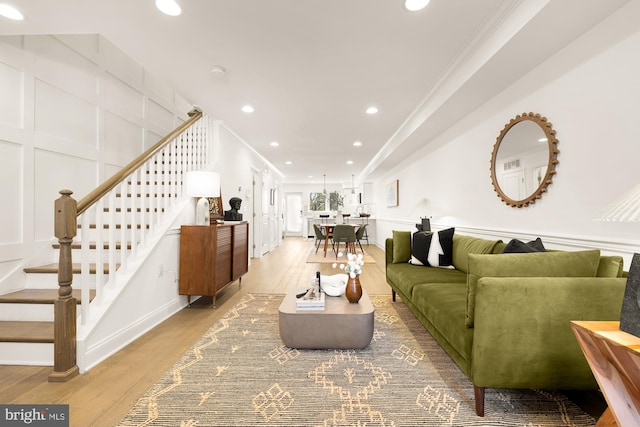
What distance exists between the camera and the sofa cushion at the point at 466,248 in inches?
98.0

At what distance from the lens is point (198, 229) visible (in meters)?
3.06

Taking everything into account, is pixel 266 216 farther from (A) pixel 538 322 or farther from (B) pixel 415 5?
(A) pixel 538 322

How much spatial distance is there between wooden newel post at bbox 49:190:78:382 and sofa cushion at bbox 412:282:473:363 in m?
2.36

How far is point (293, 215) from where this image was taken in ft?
43.0

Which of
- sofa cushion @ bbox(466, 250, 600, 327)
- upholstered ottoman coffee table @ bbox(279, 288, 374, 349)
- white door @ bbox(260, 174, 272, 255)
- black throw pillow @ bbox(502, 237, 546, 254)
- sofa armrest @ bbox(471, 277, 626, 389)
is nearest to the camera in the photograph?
sofa armrest @ bbox(471, 277, 626, 389)

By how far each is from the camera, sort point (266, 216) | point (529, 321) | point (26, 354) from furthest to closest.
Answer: point (266, 216) < point (26, 354) < point (529, 321)

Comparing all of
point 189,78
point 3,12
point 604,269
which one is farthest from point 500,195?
point 3,12

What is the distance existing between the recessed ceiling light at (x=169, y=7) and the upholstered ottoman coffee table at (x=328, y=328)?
7.54ft

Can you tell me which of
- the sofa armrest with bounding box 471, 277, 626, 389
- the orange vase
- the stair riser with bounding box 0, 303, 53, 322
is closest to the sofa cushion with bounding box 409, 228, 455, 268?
the orange vase

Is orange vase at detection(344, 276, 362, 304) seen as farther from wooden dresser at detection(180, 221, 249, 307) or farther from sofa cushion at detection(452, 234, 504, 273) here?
wooden dresser at detection(180, 221, 249, 307)

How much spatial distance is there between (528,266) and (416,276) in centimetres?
121

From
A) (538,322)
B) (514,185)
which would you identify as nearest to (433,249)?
(514,185)

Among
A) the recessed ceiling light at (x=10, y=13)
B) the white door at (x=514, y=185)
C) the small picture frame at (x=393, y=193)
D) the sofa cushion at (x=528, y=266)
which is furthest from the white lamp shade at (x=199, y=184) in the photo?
the small picture frame at (x=393, y=193)

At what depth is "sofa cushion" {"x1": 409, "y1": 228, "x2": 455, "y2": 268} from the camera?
10.0ft
